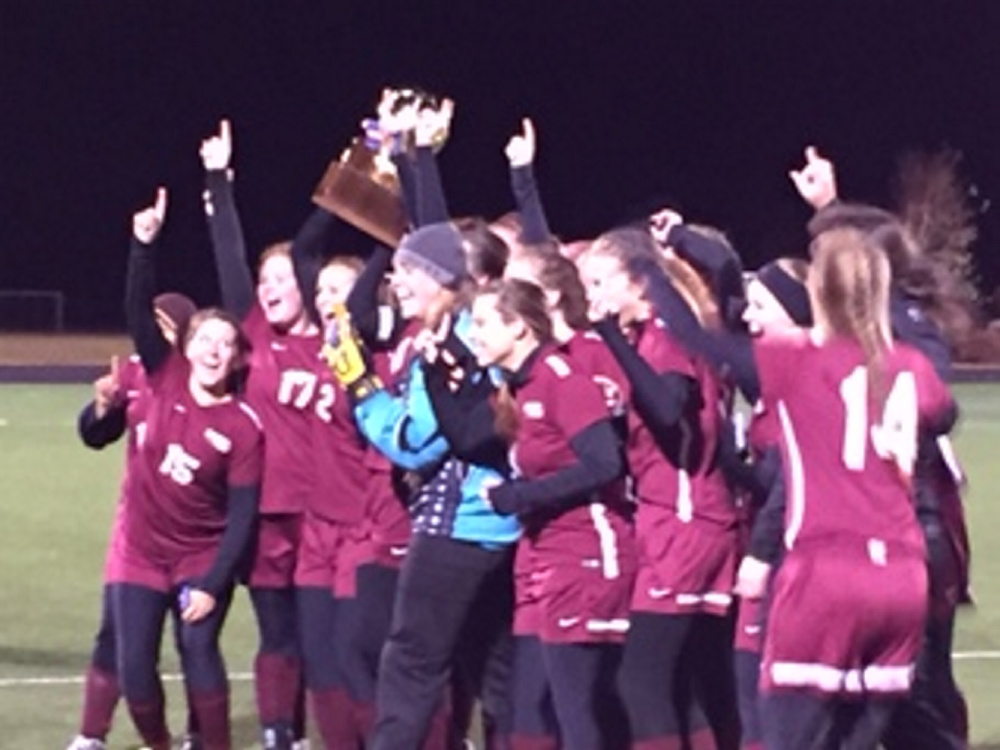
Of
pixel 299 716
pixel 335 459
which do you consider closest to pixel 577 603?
pixel 335 459

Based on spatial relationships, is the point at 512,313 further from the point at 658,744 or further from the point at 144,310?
the point at 144,310

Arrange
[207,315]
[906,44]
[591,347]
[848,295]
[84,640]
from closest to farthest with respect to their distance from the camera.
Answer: [848,295]
[591,347]
[207,315]
[84,640]
[906,44]

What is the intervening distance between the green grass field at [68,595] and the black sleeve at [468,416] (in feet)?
6.95

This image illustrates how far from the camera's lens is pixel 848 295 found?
5.58m

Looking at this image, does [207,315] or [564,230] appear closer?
[207,315]

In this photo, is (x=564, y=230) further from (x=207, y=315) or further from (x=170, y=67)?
(x=207, y=315)

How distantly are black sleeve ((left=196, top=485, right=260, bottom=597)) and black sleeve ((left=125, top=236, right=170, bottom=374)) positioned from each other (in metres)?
0.59

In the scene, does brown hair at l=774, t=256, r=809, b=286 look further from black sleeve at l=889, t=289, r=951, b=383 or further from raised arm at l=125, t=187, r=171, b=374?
Answer: raised arm at l=125, t=187, r=171, b=374

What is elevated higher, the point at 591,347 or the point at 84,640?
the point at 591,347

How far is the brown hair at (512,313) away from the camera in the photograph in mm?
6449

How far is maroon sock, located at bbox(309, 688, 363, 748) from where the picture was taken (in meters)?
7.48

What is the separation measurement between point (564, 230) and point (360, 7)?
25.9 feet

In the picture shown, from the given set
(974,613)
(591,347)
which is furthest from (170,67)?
(591,347)

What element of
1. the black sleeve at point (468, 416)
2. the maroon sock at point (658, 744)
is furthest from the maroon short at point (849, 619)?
the maroon sock at point (658, 744)
